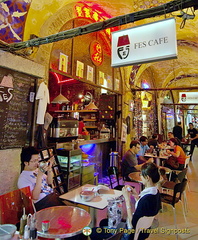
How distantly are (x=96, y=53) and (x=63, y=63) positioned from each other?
1866 millimetres

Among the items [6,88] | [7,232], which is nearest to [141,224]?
[7,232]

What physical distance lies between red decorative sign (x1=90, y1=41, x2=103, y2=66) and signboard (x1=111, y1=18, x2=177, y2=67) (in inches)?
119

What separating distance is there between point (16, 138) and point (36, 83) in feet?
3.98

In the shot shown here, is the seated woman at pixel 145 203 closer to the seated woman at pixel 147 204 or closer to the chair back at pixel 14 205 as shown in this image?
the seated woman at pixel 147 204

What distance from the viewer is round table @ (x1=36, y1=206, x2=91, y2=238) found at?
164cm

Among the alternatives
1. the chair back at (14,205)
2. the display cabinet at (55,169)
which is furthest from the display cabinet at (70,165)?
the chair back at (14,205)

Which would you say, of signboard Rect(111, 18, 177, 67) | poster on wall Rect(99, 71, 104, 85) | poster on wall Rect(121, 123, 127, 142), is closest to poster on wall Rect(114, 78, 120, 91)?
poster on wall Rect(99, 71, 104, 85)

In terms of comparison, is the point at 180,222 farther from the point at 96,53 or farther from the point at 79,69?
the point at 96,53

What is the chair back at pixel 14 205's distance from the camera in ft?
6.66

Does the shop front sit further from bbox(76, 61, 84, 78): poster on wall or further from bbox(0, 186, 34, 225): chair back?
bbox(0, 186, 34, 225): chair back

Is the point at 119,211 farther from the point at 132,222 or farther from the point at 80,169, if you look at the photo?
the point at 80,169

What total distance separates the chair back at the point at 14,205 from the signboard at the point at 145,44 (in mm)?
2336

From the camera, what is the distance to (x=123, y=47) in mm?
2594

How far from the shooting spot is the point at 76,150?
434cm
